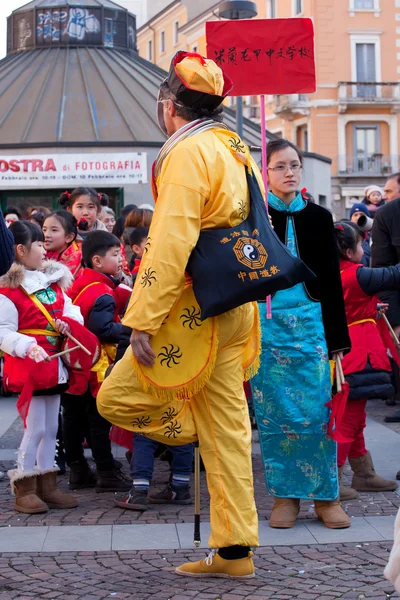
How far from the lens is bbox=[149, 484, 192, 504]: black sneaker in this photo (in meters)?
6.03

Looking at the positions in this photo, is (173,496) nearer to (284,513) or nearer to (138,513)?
(138,513)

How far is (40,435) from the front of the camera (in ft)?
19.1

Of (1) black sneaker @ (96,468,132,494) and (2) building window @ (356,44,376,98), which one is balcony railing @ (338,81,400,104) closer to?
(2) building window @ (356,44,376,98)

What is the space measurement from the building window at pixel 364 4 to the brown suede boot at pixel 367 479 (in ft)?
160

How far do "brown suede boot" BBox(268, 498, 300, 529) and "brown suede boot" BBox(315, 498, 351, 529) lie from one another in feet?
0.41

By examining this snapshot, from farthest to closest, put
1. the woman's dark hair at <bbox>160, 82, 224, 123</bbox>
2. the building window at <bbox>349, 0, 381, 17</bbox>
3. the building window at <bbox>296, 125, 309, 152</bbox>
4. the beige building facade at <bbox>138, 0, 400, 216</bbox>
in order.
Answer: the building window at <bbox>296, 125, 309, 152</bbox> < the building window at <bbox>349, 0, 381, 17</bbox> < the beige building facade at <bbox>138, 0, 400, 216</bbox> < the woman's dark hair at <bbox>160, 82, 224, 123</bbox>

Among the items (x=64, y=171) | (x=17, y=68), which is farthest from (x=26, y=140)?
(x=17, y=68)

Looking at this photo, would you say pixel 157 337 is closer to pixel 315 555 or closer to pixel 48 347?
pixel 315 555

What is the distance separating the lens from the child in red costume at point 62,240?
7211mm

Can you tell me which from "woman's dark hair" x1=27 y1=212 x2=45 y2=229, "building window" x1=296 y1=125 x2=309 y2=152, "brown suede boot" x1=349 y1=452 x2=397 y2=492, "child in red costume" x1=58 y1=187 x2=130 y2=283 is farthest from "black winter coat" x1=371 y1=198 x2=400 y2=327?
"building window" x1=296 y1=125 x2=309 y2=152

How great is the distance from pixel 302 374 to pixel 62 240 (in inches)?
102

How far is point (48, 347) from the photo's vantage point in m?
5.85

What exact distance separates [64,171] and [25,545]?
1434cm

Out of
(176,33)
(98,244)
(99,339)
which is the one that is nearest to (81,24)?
(98,244)
